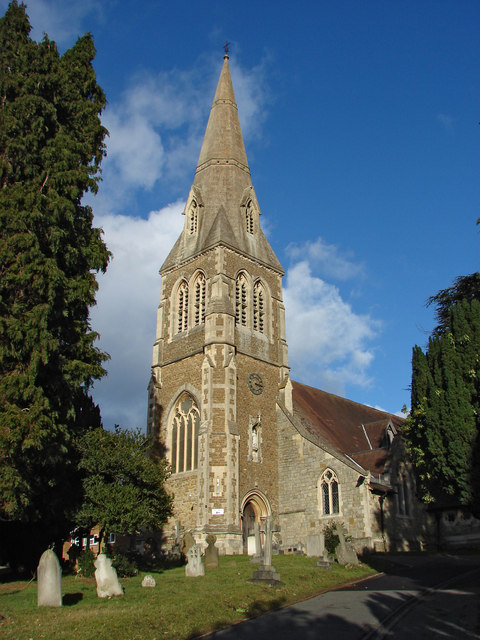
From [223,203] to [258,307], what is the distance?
6470mm

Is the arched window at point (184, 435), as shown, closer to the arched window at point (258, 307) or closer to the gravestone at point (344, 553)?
the arched window at point (258, 307)

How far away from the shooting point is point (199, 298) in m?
30.6

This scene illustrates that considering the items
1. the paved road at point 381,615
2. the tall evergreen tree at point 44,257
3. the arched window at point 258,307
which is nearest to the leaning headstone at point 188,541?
the tall evergreen tree at point 44,257

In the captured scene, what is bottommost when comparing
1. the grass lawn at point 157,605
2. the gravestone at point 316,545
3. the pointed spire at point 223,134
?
the grass lawn at point 157,605

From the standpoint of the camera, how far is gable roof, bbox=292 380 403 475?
29781 millimetres

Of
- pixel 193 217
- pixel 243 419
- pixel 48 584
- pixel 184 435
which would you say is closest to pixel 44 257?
pixel 48 584

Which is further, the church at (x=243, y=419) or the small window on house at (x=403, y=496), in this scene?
the small window on house at (x=403, y=496)

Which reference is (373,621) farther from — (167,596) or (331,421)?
(331,421)

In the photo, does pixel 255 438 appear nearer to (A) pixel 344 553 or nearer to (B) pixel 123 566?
(A) pixel 344 553

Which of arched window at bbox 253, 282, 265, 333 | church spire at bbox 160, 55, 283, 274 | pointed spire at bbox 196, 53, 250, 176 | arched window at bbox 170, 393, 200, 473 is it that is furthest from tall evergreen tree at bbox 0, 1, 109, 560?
pointed spire at bbox 196, 53, 250, 176

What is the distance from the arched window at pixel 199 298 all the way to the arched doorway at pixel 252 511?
8.89 m

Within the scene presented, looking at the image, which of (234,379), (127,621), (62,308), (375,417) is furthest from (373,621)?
(375,417)

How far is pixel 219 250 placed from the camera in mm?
30078

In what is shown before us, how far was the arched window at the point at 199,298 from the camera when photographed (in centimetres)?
2986
